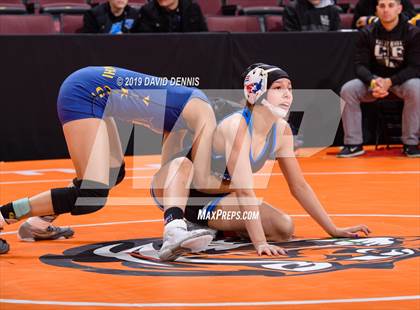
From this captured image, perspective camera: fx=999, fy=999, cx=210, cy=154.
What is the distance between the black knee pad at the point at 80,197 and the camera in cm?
509

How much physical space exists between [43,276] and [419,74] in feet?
20.6

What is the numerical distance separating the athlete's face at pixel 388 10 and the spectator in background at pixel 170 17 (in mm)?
1822

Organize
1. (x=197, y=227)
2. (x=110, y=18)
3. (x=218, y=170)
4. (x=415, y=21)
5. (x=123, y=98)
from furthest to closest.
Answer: (x=415, y=21) → (x=110, y=18) → (x=197, y=227) → (x=218, y=170) → (x=123, y=98)

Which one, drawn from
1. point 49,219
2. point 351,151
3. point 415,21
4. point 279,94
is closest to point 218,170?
point 279,94

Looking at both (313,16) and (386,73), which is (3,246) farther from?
(313,16)

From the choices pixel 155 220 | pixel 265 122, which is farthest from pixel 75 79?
pixel 155 220

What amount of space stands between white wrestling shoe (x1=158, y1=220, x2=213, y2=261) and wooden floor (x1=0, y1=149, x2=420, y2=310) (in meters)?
0.06

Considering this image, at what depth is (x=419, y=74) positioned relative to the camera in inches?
393

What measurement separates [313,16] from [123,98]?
229 inches

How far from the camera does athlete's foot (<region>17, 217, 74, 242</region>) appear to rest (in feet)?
18.2

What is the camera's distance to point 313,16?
10.7 meters

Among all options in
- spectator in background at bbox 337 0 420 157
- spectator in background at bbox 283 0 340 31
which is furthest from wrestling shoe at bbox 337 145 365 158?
spectator in background at bbox 283 0 340 31

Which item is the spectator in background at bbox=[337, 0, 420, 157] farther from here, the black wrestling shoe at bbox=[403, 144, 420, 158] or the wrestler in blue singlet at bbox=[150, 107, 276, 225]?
the wrestler in blue singlet at bbox=[150, 107, 276, 225]

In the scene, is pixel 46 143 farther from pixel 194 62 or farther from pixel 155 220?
pixel 155 220
